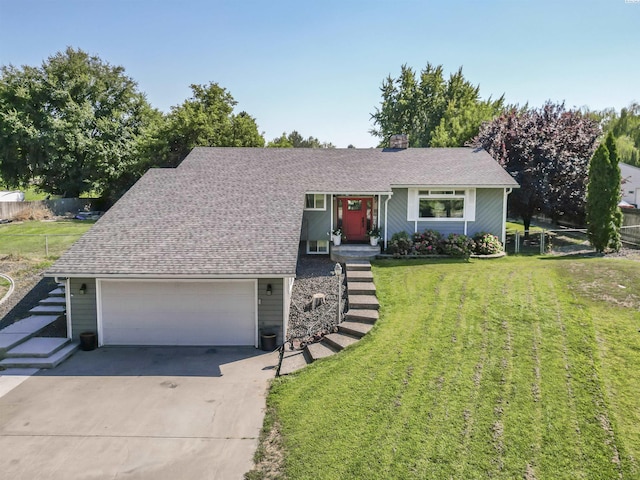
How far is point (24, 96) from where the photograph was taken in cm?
3244

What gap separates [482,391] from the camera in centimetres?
701

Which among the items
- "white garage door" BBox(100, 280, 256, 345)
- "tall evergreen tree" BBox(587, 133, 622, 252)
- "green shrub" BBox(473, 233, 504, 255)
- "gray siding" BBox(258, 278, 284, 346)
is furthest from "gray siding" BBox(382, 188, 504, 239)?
"white garage door" BBox(100, 280, 256, 345)

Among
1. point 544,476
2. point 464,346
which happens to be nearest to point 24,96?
point 464,346

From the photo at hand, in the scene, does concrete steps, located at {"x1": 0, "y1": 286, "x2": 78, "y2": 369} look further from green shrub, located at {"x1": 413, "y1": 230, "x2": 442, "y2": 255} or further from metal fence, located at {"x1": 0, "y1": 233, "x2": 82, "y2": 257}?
green shrub, located at {"x1": 413, "y1": 230, "x2": 442, "y2": 255}

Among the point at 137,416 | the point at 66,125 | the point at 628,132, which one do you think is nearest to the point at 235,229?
the point at 137,416

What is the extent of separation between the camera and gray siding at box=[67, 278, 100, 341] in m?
10.5

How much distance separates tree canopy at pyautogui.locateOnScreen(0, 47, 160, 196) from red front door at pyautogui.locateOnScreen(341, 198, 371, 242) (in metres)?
25.5

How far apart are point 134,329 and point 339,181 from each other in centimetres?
936

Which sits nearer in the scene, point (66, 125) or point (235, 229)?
point (235, 229)

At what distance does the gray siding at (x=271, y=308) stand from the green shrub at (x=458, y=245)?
7.98 m

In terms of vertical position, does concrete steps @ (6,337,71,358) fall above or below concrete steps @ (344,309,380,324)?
below

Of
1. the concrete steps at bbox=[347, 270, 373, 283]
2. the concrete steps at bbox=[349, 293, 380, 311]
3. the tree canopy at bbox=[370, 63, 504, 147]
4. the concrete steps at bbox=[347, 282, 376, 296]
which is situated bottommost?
the concrete steps at bbox=[349, 293, 380, 311]

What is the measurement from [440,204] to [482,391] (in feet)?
34.5

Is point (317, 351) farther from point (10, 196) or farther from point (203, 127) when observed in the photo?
point (10, 196)
